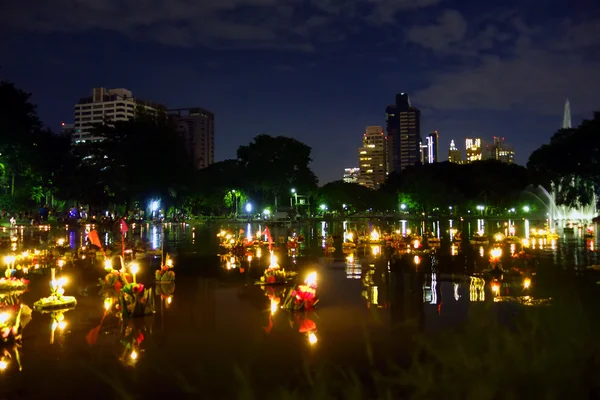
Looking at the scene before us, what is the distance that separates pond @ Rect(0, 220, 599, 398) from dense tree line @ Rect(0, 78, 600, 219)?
44710 mm

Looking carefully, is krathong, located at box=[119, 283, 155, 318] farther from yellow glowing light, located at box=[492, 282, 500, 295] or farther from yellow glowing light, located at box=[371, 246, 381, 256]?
yellow glowing light, located at box=[371, 246, 381, 256]

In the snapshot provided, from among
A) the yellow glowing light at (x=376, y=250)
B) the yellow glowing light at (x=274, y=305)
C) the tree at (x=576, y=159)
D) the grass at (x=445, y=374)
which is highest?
the tree at (x=576, y=159)

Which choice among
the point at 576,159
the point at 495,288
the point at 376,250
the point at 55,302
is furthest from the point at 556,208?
the point at 55,302

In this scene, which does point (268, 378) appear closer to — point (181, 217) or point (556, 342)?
point (556, 342)

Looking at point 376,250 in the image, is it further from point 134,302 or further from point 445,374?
point 445,374

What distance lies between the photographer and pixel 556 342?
11.1 metres

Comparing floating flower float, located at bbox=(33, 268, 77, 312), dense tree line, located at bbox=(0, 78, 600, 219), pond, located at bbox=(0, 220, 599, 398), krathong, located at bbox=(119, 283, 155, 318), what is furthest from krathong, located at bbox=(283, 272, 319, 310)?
dense tree line, located at bbox=(0, 78, 600, 219)

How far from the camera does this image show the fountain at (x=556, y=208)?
9112cm

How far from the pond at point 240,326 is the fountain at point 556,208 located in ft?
224

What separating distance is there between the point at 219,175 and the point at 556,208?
64388 mm

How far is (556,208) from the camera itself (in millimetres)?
100438

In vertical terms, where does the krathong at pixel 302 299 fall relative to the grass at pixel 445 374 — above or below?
above

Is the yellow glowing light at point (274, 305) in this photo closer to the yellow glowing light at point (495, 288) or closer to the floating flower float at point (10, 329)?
the floating flower float at point (10, 329)

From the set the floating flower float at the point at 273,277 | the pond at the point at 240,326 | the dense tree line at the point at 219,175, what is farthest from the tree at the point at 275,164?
the floating flower float at the point at 273,277
